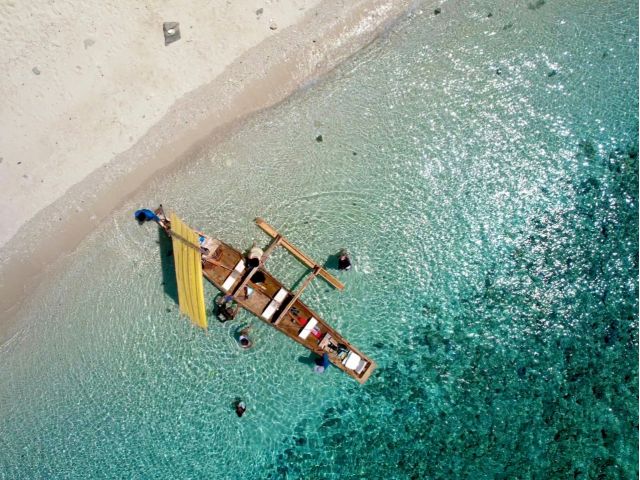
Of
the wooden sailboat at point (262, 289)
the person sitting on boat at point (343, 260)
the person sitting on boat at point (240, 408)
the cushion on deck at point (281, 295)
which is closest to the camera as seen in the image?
the wooden sailboat at point (262, 289)

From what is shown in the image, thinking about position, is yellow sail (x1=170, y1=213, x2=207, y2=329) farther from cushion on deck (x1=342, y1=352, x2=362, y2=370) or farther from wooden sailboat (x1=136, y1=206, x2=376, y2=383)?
cushion on deck (x1=342, y1=352, x2=362, y2=370)

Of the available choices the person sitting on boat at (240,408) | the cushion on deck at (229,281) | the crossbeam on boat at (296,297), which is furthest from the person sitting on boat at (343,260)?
the person sitting on boat at (240,408)

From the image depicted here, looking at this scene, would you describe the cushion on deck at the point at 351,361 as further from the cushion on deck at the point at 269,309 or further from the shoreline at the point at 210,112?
the shoreline at the point at 210,112

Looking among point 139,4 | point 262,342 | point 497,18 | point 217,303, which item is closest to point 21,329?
point 217,303

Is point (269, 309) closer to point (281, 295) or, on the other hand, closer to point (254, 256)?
point (281, 295)

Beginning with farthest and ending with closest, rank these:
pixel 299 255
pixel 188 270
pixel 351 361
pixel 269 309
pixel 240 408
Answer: pixel 240 408 < pixel 351 361 < pixel 299 255 < pixel 269 309 < pixel 188 270

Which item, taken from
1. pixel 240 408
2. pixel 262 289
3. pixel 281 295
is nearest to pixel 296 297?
pixel 281 295

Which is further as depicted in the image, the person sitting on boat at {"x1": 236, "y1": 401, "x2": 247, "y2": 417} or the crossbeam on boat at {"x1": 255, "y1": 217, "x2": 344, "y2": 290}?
the person sitting on boat at {"x1": 236, "y1": 401, "x2": 247, "y2": 417}

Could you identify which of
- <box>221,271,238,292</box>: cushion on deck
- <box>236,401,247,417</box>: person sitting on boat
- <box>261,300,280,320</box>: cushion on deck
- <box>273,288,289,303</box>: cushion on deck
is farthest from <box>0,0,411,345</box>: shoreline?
<box>236,401,247,417</box>: person sitting on boat
